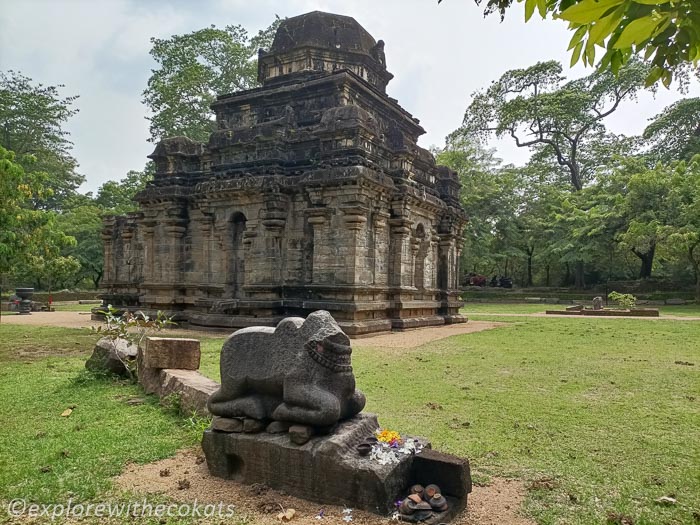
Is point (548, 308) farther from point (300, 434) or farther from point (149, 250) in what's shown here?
point (300, 434)

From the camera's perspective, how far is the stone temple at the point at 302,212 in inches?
558

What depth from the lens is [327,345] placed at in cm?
402

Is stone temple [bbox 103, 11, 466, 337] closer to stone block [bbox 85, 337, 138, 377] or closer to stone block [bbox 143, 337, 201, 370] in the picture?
stone block [bbox 85, 337, 138, 377]

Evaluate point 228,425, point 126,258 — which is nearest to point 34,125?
point 126,258

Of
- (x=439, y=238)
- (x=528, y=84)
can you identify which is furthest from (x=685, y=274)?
(x=439, y=238)

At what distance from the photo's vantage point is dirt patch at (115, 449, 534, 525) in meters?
3.42

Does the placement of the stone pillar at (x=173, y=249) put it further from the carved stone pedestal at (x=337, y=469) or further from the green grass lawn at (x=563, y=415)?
the carved stone pedestal at (x=337, y=469)

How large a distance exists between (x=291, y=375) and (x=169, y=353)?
3460 mm

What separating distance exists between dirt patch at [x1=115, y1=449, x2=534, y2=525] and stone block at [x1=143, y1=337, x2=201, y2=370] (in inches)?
100

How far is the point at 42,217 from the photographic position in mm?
14312

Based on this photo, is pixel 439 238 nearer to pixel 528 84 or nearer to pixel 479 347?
pixel 479 347

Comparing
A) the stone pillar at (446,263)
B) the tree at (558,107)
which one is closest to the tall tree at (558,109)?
the tree at (558,107)

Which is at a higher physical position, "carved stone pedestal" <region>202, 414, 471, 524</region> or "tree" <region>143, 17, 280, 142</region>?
"tree" <region>143, 17, 280, 142</region>

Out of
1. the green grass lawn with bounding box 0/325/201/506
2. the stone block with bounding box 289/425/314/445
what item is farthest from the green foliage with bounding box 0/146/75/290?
the stone block with bounding box 289/425/314/445
